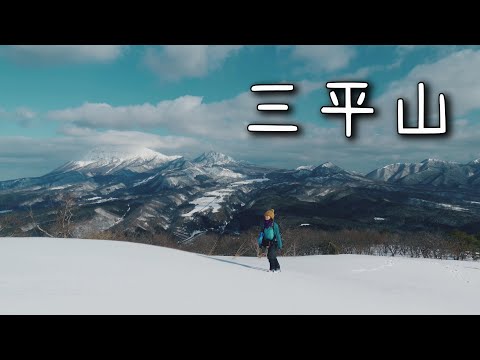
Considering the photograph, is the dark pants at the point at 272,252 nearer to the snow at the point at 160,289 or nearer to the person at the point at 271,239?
the person at the point at 271,239

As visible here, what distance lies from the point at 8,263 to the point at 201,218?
19019 centimetres

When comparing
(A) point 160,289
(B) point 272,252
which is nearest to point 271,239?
(B) point 272,252

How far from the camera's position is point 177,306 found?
199 inches

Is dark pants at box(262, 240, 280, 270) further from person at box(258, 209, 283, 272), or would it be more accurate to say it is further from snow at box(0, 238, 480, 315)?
snow at box(0, 238, 480, 315)

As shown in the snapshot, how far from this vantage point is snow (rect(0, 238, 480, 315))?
4972 millimetres

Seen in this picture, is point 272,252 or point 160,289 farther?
point 272,252

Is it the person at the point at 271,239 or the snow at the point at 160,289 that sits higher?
the person at the point at 271,239

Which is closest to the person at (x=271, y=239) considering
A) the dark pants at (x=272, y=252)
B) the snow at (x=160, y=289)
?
the dark pants at (x=272, y=252)

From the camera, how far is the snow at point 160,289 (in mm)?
4972

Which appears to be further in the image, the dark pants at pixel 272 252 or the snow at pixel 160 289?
the dark pants at pixel 272 252

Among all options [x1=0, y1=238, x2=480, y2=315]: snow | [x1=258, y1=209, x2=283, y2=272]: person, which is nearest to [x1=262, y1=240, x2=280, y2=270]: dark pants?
[x1=258, y1=209, x2=283, y2=272]: person

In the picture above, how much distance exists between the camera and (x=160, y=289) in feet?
19.2

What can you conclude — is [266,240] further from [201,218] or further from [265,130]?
[201,218]

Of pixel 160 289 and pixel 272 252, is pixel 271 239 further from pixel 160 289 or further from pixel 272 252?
pixel 160 289
